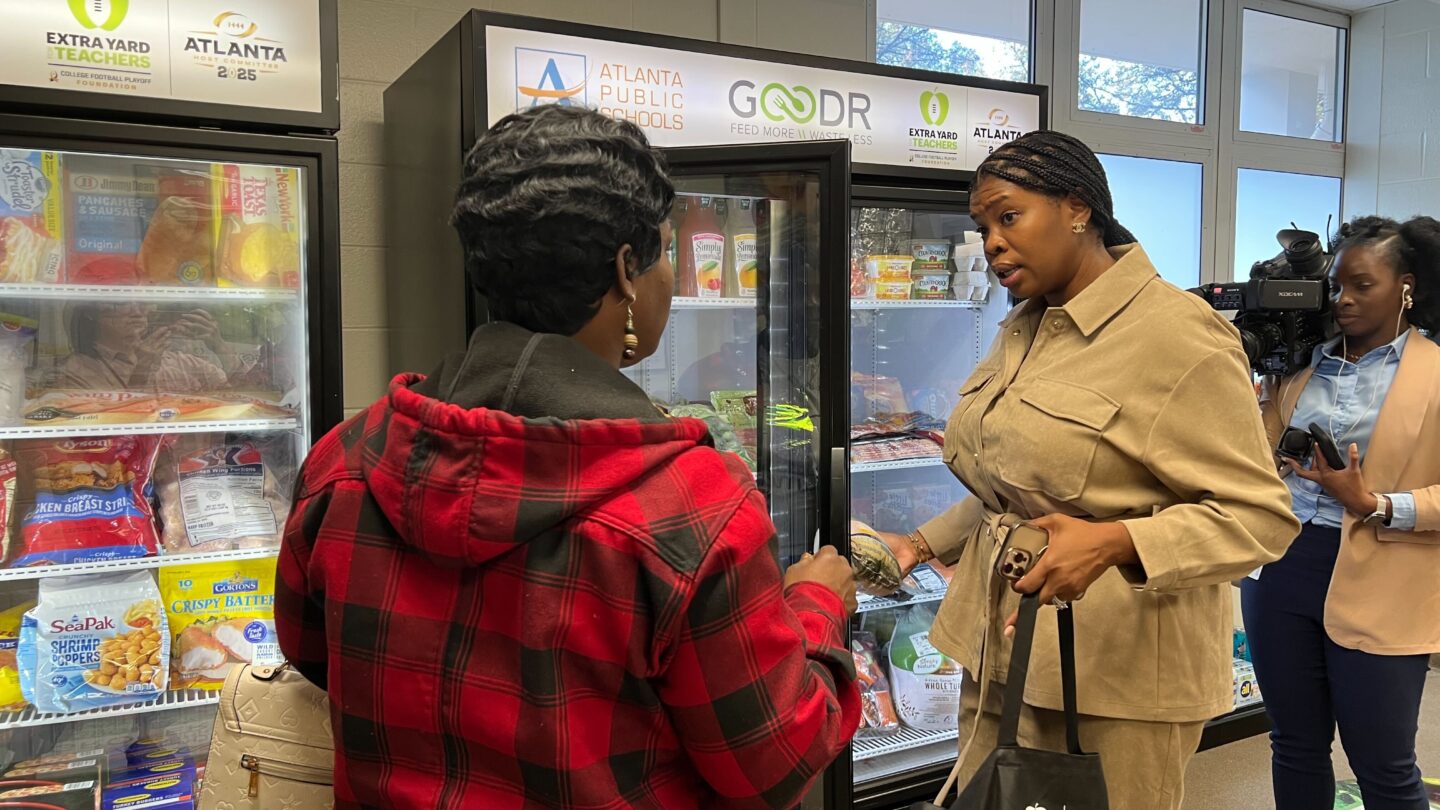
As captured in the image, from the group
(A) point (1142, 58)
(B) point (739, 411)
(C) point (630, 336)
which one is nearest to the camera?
(C) point (630, 336)

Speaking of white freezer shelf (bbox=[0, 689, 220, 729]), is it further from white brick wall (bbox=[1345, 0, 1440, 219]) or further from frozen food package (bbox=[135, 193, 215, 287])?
white brick wall (bbox=[1345, 0, 1440, 219])

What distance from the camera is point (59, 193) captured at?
2047 millimetres

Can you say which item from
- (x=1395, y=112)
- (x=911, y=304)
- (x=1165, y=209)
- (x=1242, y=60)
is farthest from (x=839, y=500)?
(x=1395, y=112)

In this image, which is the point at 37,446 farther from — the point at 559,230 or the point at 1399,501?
the point at 1399,501

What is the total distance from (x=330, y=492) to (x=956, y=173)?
83.3 inches

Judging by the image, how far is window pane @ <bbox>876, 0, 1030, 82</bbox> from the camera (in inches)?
148

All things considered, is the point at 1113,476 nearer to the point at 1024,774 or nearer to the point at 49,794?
the point at 1024,774

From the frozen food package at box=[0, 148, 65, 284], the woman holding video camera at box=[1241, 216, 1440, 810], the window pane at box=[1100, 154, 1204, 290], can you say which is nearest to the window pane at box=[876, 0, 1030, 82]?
the window pane at box=[1100, 154, 1204, 290]

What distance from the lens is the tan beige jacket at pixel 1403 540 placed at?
2.25 meters

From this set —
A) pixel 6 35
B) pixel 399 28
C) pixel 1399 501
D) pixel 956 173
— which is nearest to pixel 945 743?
pixel 1399 501

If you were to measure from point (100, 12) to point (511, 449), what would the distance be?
1.61 metres

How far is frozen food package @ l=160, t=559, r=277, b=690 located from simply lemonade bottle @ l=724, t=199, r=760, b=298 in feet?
4.61

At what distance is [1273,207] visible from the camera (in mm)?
4695

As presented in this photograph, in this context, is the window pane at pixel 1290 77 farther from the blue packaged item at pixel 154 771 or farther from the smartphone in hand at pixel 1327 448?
the blue packaged item at pixel 154 771
